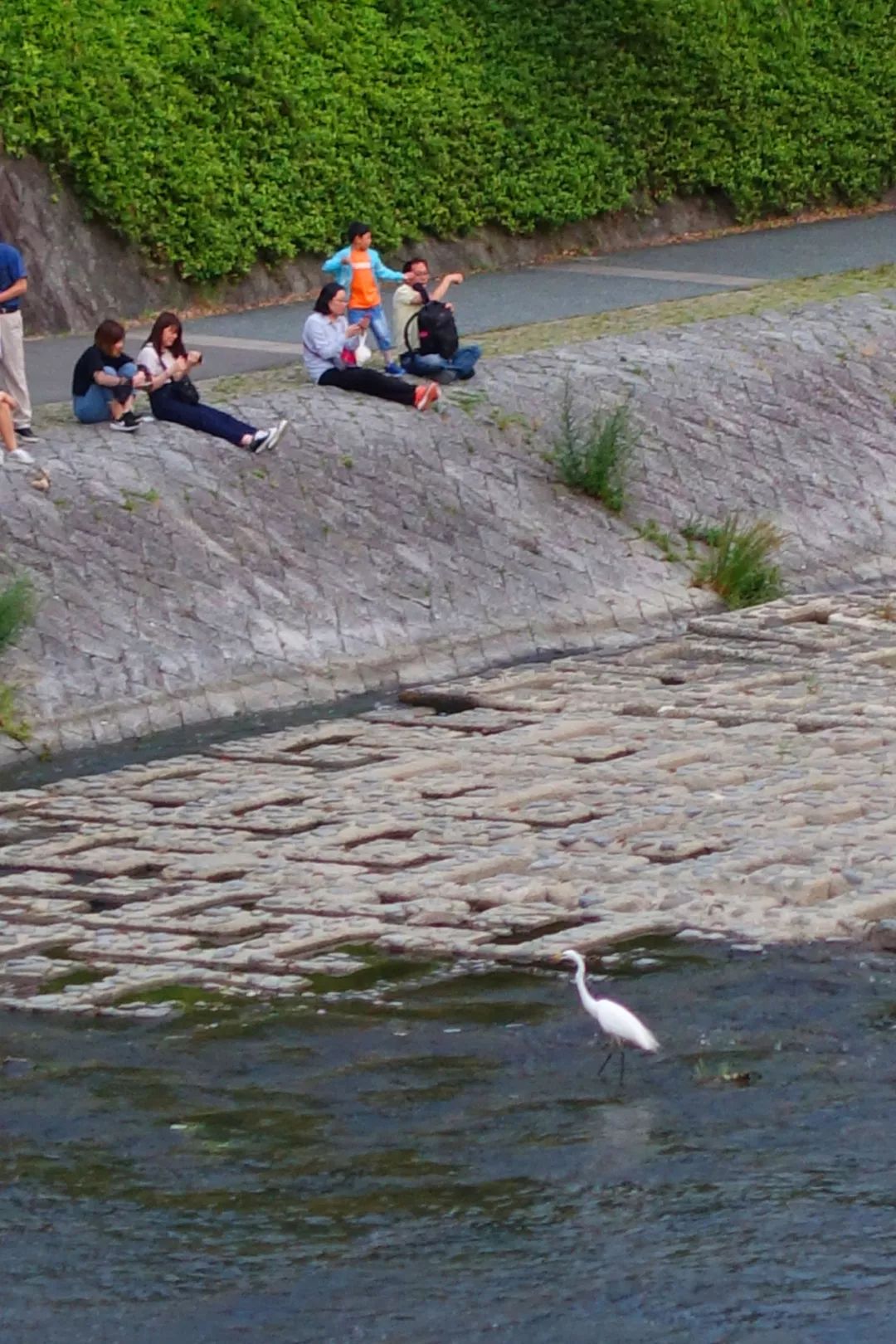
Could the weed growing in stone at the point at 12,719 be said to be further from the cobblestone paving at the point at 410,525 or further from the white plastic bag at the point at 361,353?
the white plastic bag at the point at 361,353

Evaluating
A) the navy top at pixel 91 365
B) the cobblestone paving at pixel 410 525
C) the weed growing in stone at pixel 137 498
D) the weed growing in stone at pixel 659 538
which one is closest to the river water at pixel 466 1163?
the cobblestone paving at pixel 410 525

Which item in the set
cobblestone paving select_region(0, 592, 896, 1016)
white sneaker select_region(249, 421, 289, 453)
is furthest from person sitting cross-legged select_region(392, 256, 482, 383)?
cobblestone paving select_region(0, 592, 896, 1016)

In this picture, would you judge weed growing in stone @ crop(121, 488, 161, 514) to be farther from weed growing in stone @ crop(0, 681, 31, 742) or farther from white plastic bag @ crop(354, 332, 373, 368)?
white plastic bag @ crop(354, 332, 373, 368)

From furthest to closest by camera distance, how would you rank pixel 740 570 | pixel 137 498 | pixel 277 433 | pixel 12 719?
pixel 740 570 → pixel 277 433 → pixel 137 498 → pixel 12 719

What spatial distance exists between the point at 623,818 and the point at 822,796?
3.27 ft

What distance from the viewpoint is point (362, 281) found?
850 inches

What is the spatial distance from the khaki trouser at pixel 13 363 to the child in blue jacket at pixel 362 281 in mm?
3316

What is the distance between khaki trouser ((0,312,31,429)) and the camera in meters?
18.8

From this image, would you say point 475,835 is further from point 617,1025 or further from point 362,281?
point 362,281

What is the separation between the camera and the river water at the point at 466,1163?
26.9ft

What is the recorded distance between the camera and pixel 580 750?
50.0 feet

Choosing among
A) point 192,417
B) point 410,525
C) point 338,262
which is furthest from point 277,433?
point 338,262

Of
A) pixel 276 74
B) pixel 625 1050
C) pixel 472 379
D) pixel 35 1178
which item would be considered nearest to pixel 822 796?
pixel 625 1050

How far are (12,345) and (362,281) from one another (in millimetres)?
3690
